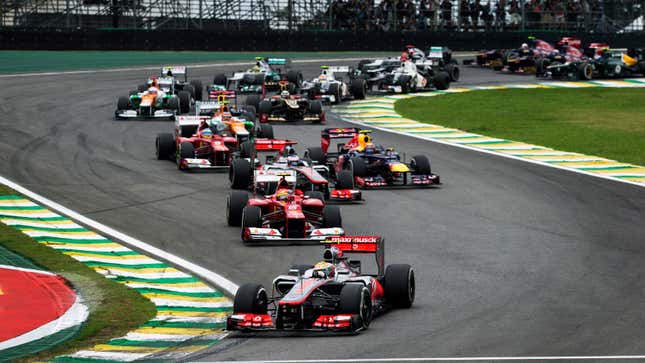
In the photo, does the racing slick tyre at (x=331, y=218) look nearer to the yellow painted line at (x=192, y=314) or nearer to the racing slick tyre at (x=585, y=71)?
the yellow painted line at (x=192, y=314)

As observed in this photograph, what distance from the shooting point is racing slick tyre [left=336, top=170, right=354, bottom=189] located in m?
29.7

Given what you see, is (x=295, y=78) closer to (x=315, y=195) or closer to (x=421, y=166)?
(x=421, y=166)

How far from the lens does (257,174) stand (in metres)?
27.6

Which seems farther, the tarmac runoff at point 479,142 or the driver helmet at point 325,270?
the tarmac runoff at point 479,142

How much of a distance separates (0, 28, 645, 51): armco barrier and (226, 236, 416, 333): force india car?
1820 inches

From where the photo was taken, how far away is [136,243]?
2427cm

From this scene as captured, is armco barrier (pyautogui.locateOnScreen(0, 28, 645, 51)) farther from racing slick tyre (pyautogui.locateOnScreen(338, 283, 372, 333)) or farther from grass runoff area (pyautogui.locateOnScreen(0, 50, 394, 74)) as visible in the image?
racing slick tyre (pyautogui.locateOnScreen(338, 283, 372, 333))

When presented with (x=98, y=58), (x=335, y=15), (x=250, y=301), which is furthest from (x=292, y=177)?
(x=335, y=15)

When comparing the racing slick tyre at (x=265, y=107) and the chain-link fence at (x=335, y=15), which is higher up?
the chain-link fence at (x=335, y=15)

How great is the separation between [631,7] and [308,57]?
70.3ft

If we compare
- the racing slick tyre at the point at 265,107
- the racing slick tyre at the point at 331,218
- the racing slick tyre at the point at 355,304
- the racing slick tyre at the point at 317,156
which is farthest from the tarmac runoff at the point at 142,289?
the racing slick tyre at the point at 265,107

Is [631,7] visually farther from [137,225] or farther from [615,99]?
[137,225]

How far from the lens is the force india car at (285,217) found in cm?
2395

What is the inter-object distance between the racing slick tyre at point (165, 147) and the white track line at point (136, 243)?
566 cm
